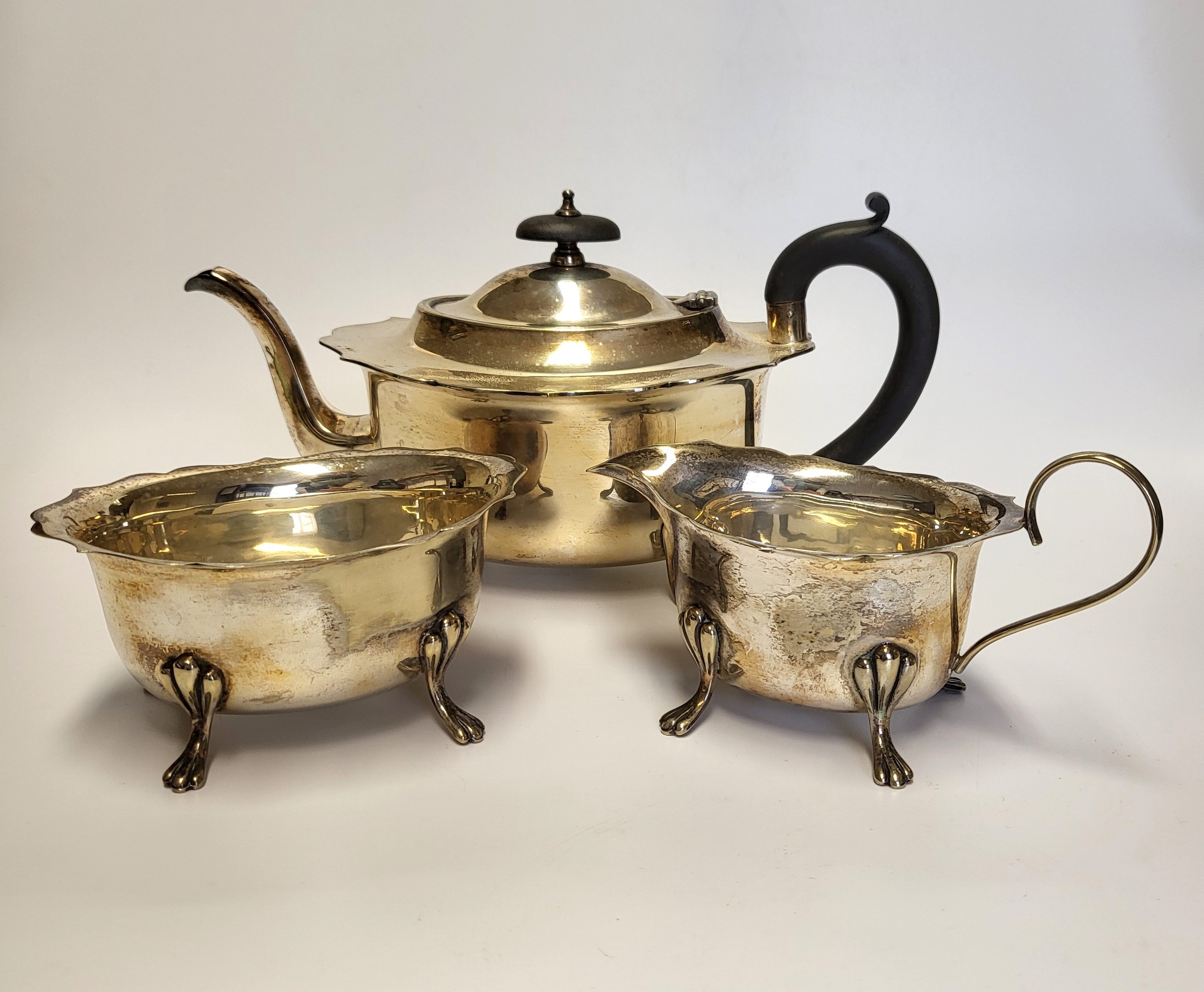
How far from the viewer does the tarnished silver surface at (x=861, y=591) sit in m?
1.52

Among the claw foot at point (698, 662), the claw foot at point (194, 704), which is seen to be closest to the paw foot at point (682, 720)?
the claw foot at point (698, 662)

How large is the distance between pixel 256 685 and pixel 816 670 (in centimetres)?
73

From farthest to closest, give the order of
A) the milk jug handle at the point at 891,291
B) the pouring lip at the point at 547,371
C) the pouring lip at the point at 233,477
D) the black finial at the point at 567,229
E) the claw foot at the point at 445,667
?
the milk jug handle at the point at 891,291 < the black finial at the point at 567,229 < the pouring lip at the point at 547,371 < the claw foot at the point at 445,667 < the pouring lip at the point at 233,477

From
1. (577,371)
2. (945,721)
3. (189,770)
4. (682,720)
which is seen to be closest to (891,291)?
(577,371)

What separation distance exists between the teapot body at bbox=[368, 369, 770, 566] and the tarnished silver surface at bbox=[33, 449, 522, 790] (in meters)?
0.13

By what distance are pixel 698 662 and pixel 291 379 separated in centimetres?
96

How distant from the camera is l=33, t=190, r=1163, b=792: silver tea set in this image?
60.1 inches

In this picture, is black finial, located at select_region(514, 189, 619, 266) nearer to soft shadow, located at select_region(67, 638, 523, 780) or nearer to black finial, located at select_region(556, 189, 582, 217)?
black finial, located at select_region(556, 189, 582, 217)

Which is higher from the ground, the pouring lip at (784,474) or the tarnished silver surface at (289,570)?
the pouring lip at (784,474)

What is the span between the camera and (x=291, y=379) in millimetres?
2193

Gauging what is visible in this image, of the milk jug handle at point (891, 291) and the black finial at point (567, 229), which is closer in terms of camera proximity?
the black finial at point (567, 229)

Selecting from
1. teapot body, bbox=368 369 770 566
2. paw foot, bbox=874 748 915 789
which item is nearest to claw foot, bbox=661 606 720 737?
paw foot, bbox=874 748 915 789

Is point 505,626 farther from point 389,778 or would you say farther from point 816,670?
point 816,670

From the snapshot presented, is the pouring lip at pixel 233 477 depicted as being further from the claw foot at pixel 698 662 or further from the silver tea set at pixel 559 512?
the claw foot at pixel 698 662
